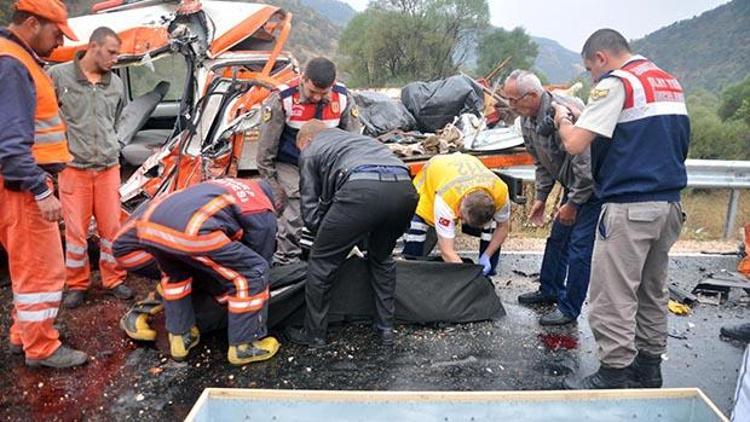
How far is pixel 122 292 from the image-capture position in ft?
14.0

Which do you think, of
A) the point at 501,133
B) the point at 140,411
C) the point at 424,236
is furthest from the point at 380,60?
the point at 140,411

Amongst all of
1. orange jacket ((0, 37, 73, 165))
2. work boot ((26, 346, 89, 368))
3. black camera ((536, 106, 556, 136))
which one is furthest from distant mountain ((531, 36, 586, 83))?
work boot ((26, 346, 89, 368))

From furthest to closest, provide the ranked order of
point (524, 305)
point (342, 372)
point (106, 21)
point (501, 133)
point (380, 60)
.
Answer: point (380, 60) → point (501, 133) → point (106, 21) → point (524, 305) → point (342, 372)

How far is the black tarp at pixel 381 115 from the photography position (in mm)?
6762

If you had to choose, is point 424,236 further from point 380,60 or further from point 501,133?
point 380,60

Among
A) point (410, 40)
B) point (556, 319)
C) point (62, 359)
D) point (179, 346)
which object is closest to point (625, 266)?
point (556, 319)

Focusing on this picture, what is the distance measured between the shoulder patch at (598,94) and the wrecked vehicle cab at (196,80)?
9.97ft

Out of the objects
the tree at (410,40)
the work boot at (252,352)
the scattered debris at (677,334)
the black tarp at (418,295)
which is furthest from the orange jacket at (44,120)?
the tree at (410,40)

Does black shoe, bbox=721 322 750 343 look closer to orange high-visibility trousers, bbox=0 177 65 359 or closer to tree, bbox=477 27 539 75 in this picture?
orange high-visibility trousers, bbox=0 177 65 359

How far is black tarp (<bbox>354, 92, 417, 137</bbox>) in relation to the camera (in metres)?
6.76

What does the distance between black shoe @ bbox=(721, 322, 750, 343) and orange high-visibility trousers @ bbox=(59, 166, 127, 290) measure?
13.9ft

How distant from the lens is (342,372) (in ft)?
10.9

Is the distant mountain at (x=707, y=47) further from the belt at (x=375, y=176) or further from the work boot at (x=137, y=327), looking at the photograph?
the work boot at (x=137, y=327)

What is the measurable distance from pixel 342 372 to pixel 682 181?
6.77 ft
